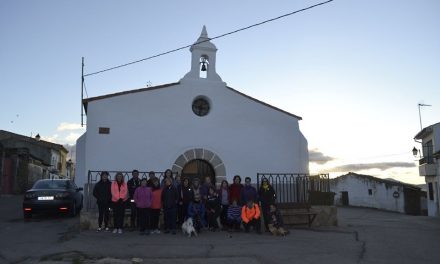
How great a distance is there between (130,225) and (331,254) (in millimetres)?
5333

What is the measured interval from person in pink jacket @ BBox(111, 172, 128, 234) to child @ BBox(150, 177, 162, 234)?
68cm

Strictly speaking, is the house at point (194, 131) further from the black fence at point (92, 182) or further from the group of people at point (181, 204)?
the group of people at point (181, 204)

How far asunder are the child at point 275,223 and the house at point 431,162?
17269 millimetres

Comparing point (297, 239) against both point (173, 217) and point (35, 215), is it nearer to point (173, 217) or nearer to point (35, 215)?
point (173, 217)

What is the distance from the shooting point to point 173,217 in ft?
31.8

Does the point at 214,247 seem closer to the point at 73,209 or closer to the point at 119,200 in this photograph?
the point at 119,200

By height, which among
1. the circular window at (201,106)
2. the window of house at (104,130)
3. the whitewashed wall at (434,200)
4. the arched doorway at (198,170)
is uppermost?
the circular window at (201,106)

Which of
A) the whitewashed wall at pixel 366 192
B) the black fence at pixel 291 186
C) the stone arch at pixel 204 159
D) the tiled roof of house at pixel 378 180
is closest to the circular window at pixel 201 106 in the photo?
the stone arch at pixel 204 159

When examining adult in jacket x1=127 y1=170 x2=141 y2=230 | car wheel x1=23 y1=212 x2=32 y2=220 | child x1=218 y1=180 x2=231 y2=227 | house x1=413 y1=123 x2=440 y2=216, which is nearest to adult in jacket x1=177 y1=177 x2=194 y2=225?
child x1=218 y1=180 x2=231 y2=227

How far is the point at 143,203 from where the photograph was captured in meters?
9.50

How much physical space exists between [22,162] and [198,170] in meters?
20.6

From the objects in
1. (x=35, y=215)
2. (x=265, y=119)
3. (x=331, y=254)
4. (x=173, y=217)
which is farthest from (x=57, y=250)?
(x=265, y=119)

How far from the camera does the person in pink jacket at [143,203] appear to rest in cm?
950

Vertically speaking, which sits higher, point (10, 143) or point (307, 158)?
point (10, 143)
